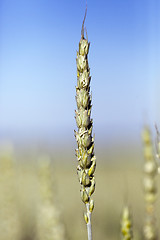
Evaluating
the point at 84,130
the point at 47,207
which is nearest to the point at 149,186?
the point at 47,207

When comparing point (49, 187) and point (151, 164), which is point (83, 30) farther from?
point (49, 187)

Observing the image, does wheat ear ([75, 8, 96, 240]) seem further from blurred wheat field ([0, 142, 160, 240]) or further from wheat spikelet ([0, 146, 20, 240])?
wheat spikelet ([0, 146, 20, 240])

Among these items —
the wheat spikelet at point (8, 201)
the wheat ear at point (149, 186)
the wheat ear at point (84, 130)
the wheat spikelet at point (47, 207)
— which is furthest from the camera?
the wheat spikelet at point (8, 201)

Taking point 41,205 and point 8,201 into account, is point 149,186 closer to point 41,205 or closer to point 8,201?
point 41,205

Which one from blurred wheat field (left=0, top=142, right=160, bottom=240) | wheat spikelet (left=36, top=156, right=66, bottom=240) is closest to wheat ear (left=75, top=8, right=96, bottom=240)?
blurred wheat field (left=0, top=142, right=160, bottom=240)

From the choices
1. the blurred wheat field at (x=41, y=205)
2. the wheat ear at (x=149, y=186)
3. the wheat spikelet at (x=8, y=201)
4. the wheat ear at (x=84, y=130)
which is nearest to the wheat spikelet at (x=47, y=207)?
the blurred wheat field at (x=41, y=205)

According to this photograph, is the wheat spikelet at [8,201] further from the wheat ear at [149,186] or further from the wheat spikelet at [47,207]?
the wheat ear at [149,186]

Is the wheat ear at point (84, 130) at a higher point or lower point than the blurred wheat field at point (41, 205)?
higher

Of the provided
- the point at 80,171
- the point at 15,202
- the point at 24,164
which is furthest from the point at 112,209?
the point at 80,171
